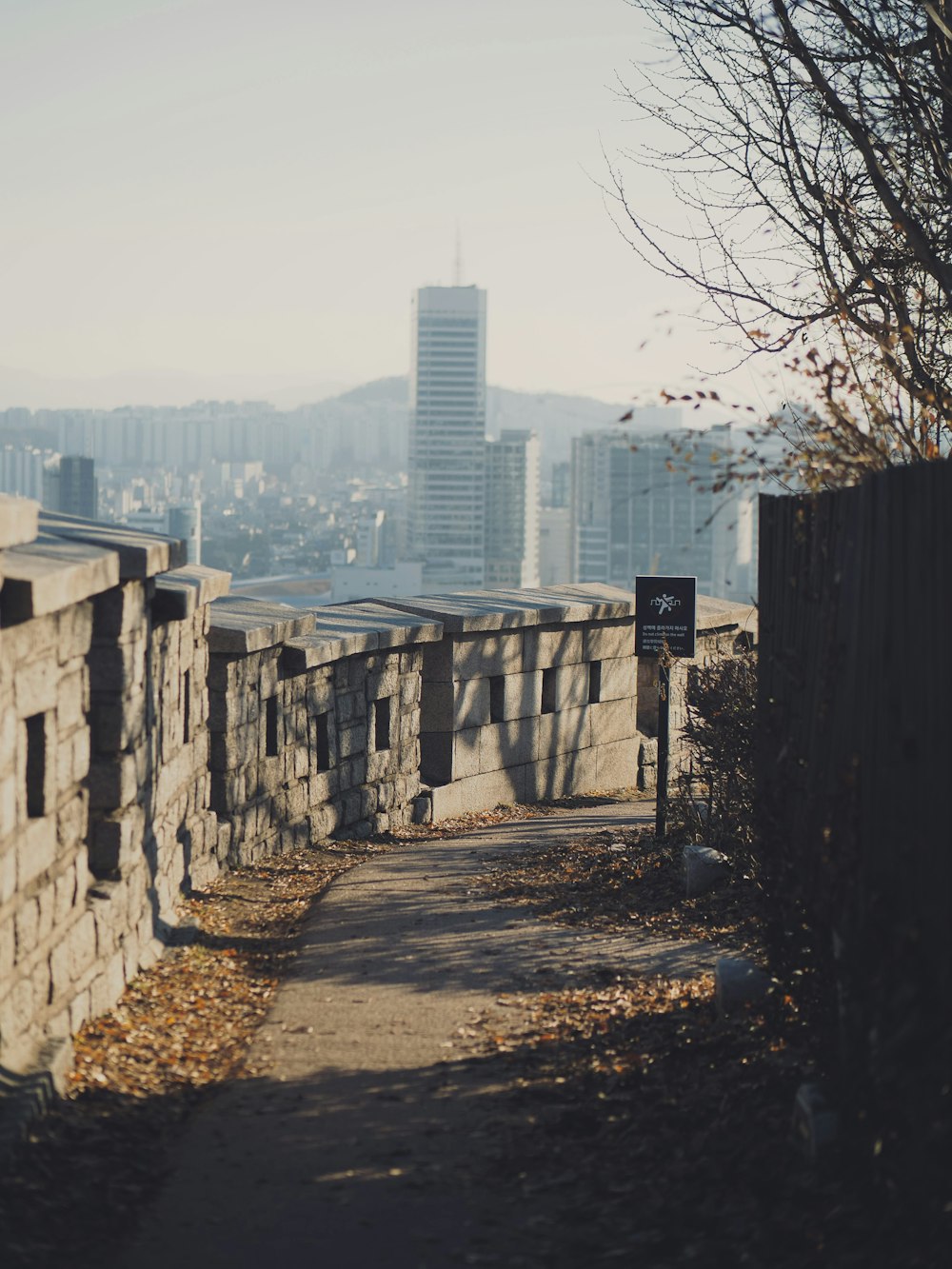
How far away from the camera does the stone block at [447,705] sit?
1434 cm

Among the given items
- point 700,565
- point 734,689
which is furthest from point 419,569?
point 734,689

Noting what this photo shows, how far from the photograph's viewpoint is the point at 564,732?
53.8 ft

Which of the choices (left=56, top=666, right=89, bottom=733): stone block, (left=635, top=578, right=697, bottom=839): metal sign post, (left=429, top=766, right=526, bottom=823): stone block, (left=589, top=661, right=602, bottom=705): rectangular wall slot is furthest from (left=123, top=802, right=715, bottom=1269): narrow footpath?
(left=589, top=661, right=602, bottom=705): rectangular wall slot

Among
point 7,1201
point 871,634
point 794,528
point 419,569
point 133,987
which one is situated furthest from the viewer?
point 419,569

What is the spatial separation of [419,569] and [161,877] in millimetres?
177186

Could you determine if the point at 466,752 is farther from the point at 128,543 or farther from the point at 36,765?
the point at 36,765

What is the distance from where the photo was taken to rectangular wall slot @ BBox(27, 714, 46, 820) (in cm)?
611

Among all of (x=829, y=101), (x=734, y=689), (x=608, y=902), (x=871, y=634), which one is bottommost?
(x=608, y=902)

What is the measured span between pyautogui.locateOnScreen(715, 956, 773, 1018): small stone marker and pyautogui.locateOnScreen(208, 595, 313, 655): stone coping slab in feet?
14.9

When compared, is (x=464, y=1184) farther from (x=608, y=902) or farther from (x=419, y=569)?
(x=419, y=569)

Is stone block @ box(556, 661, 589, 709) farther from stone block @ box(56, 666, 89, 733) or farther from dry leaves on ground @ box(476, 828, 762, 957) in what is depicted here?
stone block @ box(56, 666, 89, 733)

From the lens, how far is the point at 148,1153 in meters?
5.45

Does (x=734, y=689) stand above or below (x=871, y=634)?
below

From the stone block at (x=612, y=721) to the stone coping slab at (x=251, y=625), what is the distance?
19.6 feet
